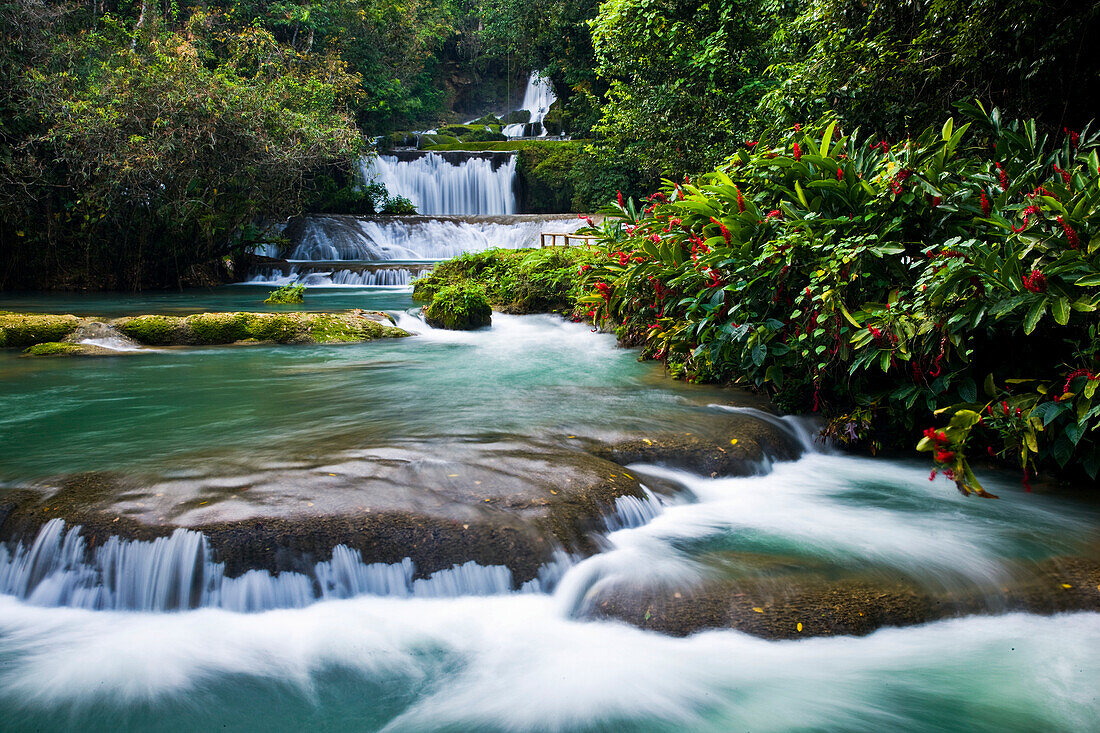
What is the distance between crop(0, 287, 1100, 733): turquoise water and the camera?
282 centimetres

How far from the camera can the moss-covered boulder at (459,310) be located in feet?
37.6

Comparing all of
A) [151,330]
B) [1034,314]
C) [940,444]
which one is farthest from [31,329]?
[1034,314]

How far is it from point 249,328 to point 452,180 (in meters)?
19.9

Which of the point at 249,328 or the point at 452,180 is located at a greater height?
the point at 452,180

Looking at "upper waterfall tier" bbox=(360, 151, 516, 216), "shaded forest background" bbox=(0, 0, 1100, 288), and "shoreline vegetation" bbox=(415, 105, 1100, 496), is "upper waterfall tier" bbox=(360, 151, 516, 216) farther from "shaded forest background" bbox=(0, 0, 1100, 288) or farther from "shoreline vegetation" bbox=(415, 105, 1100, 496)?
"shoreline vegetation" bbox=(415, 105, 1100, 496)

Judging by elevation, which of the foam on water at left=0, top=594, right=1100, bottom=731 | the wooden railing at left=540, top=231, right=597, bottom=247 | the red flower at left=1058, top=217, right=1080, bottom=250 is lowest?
the foam on water at left=0, top=594, right=1100, bottom=731

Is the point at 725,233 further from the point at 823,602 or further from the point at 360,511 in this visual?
the point at 360,511

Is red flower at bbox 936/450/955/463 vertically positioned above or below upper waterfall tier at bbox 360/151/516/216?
below

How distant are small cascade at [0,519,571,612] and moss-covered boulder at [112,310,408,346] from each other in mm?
6677

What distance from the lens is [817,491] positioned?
4770mm

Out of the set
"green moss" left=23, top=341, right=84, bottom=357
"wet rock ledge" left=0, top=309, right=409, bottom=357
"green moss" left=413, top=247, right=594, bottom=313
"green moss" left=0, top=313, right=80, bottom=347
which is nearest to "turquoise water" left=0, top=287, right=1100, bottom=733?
"green moss" left=23, top=341, right=84, bottom=357

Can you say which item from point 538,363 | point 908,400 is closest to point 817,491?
point 908,400

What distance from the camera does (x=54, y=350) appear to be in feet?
29.1

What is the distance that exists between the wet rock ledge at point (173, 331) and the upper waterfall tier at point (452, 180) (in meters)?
18.6
